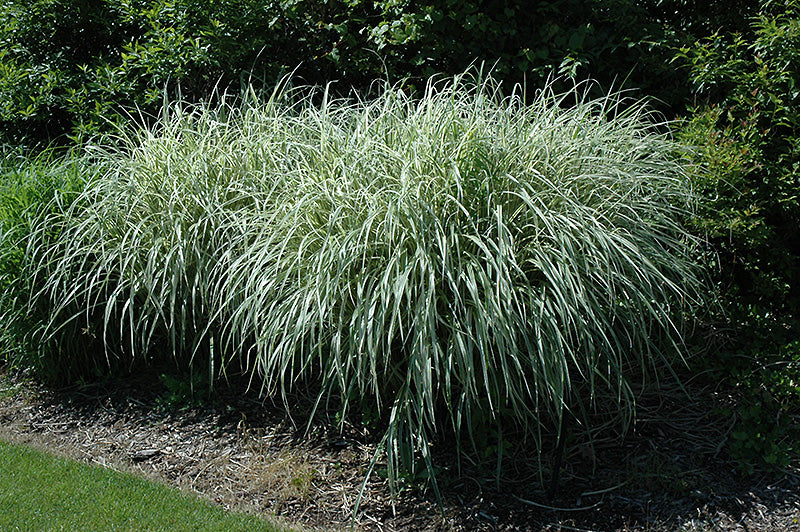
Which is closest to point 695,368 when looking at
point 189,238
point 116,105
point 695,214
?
point 695,214

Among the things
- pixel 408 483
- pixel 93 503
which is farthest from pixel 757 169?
pixel 93 503

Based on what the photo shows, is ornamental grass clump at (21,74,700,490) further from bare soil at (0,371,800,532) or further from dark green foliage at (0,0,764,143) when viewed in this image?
dark green foliage at (0,0,764,143)

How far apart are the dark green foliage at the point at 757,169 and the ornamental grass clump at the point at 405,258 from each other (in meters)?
0.20

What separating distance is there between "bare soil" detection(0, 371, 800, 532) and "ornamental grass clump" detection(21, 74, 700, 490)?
177 mm

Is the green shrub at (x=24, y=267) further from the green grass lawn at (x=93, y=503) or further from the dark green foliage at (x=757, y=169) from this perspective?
the dark green foliage at (x=757, y=169)

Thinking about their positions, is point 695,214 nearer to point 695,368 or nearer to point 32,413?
point 695,368

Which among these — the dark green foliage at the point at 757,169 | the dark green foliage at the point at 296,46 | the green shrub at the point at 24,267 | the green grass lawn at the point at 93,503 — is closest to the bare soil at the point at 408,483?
the green grass lawn at the point at 93,503

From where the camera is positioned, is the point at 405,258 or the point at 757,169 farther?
the point at 757,169

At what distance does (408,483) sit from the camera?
2.74 m

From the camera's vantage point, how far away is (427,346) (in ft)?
A: 8.29

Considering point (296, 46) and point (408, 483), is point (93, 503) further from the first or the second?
point (296, 46)

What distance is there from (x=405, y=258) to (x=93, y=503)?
57.1 inches

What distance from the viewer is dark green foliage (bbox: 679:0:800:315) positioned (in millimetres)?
3428

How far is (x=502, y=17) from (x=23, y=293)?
10.2ft
